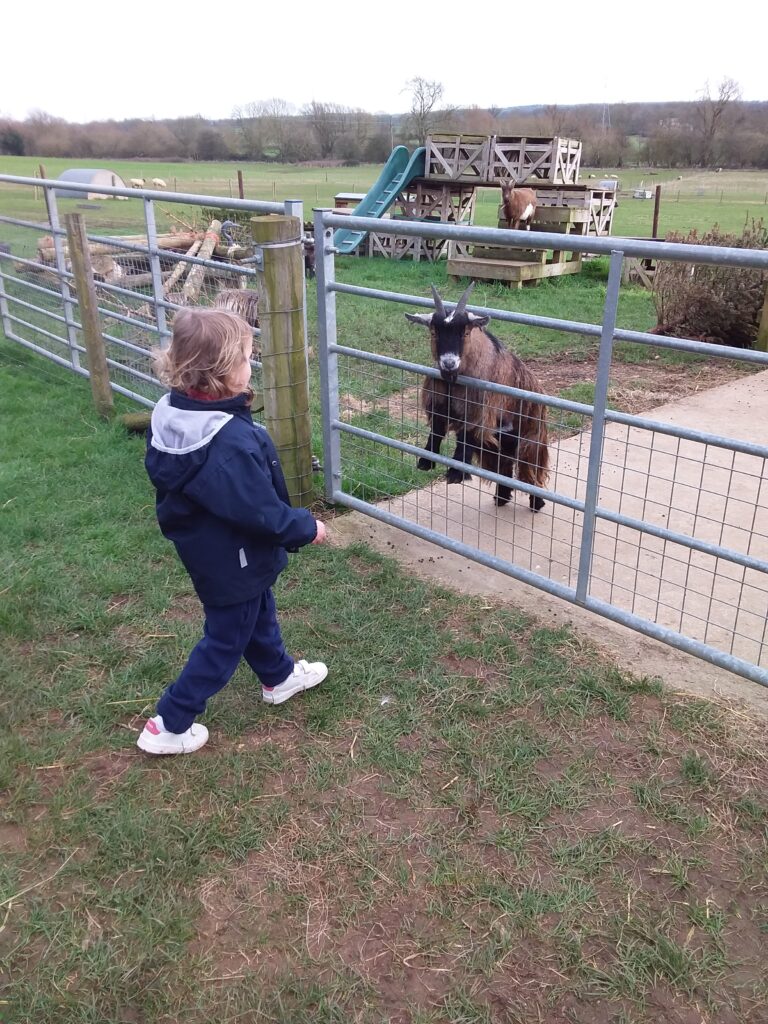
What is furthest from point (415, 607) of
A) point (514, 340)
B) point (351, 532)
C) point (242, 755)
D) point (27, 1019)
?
point (514, 340)

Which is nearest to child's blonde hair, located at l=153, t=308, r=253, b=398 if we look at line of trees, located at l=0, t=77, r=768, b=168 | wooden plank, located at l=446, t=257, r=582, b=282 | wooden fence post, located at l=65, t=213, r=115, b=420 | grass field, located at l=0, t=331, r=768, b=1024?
grass field, located at l=0, t=331, r=768, b=1024

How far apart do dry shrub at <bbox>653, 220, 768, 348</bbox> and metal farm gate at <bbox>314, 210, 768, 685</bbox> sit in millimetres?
3834

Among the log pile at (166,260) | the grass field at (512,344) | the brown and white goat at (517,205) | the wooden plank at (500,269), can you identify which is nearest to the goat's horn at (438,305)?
the grass field at (512,344)

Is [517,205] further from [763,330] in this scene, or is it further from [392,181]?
[763,330]

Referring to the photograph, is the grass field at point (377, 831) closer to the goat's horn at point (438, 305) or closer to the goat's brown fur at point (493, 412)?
the goat's brown fur at point (493, 412)

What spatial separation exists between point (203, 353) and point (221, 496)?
0.45m

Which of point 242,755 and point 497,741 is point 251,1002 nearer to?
point 242,755

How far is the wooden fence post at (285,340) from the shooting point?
4387 millimetres

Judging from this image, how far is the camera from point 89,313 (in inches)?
253

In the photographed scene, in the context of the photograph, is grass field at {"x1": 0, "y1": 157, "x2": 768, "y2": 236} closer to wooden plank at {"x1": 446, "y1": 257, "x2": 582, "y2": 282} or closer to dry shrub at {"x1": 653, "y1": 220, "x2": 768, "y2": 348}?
wooden plank at {"x1": 446, "y1": 257, "x2": 582, "y2": 282}

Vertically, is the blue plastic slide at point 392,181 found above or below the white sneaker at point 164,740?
above

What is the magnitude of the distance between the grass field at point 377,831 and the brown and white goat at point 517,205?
1200 centimetres

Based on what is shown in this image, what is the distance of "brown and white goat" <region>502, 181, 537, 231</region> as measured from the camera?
14320mm

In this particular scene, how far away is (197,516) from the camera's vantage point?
2.72 metres
